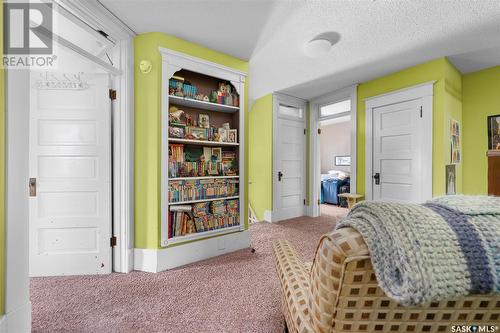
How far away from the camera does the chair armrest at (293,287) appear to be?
80cm

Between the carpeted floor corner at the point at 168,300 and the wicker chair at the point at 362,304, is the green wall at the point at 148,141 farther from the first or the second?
the wicker chair at the point at 362,304

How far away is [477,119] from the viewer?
3379 millimetres

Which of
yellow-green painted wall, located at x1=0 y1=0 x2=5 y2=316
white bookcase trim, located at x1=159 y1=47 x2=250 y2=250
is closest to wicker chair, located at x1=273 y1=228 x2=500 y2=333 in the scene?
yellow-green painted wall, located at x1=0 y1=0 x2=5 y2=316

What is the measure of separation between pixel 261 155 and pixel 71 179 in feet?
10.2

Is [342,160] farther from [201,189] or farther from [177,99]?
[177,99]

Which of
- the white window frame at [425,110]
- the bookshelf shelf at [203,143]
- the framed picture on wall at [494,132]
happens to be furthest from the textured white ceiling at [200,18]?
the framed picture on wall at [494,132]

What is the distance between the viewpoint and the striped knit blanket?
19.4 inches

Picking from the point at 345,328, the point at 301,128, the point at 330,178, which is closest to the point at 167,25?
the point at 345,328

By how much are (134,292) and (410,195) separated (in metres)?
3.55

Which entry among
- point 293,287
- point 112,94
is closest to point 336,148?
point 112,94

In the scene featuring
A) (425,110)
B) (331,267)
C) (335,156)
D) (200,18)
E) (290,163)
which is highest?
(200,18)

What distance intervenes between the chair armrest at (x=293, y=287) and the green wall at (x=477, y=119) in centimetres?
359

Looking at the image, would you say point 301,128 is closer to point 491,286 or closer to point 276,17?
point 276,17

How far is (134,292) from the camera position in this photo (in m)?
1.89
